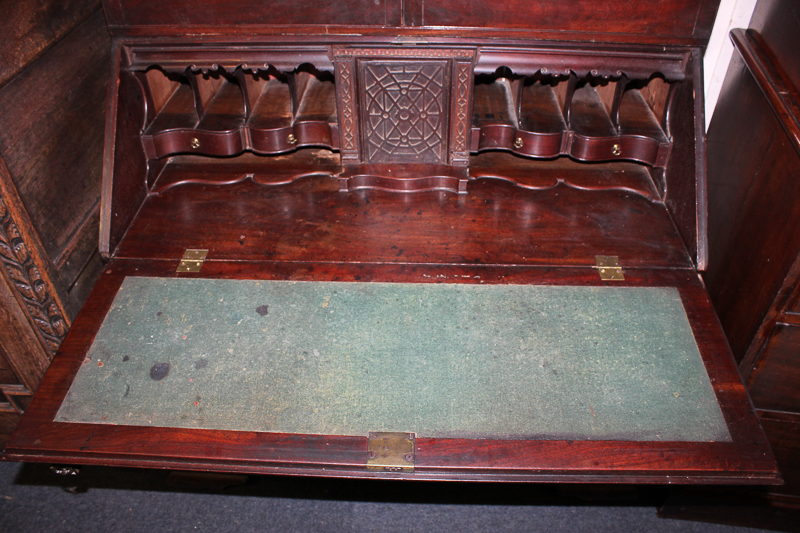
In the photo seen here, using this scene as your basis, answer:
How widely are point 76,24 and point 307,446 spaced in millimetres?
1460

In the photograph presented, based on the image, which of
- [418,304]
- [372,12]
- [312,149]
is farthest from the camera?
[312,149]

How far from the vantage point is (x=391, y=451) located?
1215 millimetres

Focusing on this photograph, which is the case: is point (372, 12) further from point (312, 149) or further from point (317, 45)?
point (312, 149)

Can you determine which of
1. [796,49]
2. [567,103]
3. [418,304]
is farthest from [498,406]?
[796,49]

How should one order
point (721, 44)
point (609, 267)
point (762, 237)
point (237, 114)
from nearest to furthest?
point (609, 267) < point (762, 237) < point (237, 114) < point (721, 44)

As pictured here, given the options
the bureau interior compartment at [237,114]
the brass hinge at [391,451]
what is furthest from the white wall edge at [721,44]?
the brass hinge at [391,451]

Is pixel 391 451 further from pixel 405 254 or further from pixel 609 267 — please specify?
pixel 609 267

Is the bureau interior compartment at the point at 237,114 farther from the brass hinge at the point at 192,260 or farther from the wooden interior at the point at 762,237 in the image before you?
the wooden interior at the point at 762,237

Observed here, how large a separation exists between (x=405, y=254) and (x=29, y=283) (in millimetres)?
1113

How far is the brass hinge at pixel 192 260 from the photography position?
159 centimetres

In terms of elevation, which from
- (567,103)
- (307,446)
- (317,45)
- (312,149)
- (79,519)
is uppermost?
(317,45)

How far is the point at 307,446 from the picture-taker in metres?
1.22

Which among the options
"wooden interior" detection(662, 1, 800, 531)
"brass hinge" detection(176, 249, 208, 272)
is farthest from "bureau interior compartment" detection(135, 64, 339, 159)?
"wooden interior" detection(662, 1, 800, 531)

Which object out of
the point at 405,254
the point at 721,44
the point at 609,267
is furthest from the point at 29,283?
the point at 721,44
